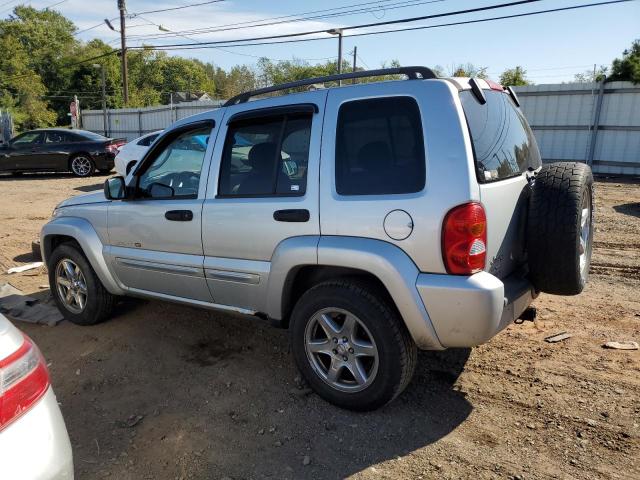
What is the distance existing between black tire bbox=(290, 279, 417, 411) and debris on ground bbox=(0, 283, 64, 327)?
301 centimetres

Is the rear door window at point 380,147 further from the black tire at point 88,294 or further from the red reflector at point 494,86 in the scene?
the black tire at point 88,294

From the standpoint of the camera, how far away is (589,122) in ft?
49.1

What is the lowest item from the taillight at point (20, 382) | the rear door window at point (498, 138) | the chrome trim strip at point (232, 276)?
the chrome trim strip at point (232, 276)

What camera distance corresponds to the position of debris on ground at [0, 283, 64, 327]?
16.0 feet

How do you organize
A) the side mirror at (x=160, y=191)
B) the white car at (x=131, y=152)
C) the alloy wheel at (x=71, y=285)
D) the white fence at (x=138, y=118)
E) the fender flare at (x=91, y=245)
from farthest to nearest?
the white fence at (x=138, y=118) < the white car at (x=131, y=152) < the alloy wheel at (x=71, y=285) < the fender flare at (x=91, y=245) < the side mirror at (x=160, y=191)

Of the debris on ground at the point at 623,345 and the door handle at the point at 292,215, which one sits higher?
the door handle at the point at 292,215

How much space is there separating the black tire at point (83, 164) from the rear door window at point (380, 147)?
15.1 m

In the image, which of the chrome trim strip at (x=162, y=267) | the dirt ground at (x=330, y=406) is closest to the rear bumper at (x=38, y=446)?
the dirt ground at (x=330, y=406)

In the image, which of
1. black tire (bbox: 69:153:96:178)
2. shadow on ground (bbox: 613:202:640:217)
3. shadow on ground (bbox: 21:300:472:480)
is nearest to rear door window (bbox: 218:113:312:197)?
shadow on ground (bbox: 21:300:472:480)

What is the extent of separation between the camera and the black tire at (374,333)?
2.92m

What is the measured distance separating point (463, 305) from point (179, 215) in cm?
219

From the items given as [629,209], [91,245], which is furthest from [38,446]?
[629,209]

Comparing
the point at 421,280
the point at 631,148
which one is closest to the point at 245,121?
the point at 421,280

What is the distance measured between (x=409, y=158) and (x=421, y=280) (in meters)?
0.68
